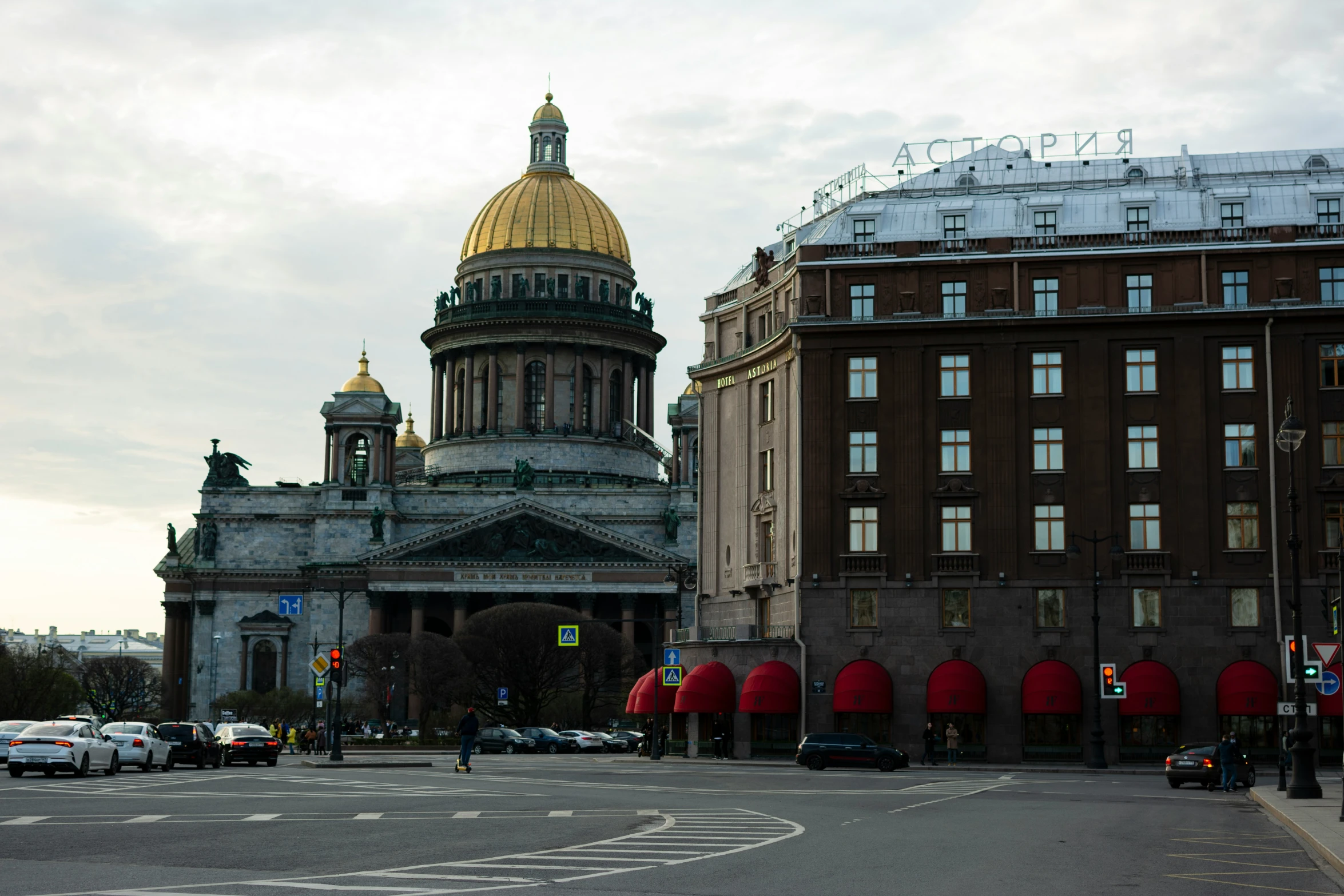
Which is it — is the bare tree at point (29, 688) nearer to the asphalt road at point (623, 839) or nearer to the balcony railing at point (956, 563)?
the balcony railing at point (956, 563)

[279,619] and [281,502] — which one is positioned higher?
[281,502]

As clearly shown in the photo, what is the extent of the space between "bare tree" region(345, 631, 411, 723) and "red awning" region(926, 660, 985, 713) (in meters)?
43.1

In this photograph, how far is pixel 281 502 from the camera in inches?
5118

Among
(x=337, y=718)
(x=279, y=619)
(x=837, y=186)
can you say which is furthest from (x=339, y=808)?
(x=279, y=619)

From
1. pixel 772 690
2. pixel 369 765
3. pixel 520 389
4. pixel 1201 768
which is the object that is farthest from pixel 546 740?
pixel 520 389

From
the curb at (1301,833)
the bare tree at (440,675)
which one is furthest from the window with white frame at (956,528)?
the bare tree at (440,675)

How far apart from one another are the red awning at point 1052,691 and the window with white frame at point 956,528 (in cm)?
521

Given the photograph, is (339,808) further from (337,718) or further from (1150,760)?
(1150,760)

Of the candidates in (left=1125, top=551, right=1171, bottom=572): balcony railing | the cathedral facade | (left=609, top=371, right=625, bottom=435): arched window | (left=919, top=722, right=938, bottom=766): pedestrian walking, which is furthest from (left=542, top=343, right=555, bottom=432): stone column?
(left=919, top=722, right=938, bottom=766): pedestrian walking

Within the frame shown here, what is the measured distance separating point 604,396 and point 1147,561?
8513 cm

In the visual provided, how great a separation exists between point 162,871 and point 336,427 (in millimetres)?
111858

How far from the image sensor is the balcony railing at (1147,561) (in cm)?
6141

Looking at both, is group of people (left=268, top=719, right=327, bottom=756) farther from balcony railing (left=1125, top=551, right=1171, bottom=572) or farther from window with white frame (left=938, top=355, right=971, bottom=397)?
balcony railing (left=1125, top=551, right=1171, bottom=572)

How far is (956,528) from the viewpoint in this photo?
208 ft
